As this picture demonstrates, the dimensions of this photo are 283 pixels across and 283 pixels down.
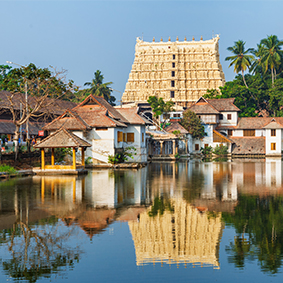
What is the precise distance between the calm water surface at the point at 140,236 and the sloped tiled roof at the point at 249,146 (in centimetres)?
5323

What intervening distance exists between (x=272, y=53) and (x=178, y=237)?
265 feet

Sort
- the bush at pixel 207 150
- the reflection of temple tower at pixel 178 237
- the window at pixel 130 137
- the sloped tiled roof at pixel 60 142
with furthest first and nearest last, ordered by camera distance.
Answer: the bush at pixel 207 150 → the window at pixel 130 137 → the sloped tiled roof at pixel 60 142 → the reflection of temple tower at pixel 178 237

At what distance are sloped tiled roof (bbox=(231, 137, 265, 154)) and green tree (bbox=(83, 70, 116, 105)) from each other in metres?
33.3

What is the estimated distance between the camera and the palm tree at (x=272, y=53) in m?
86.0

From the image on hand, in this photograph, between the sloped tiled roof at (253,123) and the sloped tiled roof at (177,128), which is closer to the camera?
Answer: the sloped tiled roof at (177,128)

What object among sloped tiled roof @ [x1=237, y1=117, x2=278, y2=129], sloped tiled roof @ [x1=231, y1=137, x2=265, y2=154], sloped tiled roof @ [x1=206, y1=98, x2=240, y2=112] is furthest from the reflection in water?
sloped tiled roof @ [x1=206, y1=98, x2=240, y2=112]

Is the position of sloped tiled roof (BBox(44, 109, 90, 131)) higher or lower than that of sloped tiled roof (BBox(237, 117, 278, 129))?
lower

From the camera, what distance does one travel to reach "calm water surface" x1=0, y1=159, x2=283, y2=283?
9.31 metres

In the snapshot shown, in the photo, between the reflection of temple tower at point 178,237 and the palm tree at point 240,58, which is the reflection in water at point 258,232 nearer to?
the reflection of temple tower at point 178,237

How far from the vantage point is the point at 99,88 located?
99625 mm

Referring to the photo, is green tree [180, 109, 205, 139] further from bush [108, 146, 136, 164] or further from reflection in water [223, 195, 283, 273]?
reflection in water [223, 195, 283, 273]

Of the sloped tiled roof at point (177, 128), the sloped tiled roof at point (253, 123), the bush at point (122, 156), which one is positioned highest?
the sloped tiled roof at point (253, 123)

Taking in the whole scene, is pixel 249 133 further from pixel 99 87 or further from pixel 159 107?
pixel 99 87

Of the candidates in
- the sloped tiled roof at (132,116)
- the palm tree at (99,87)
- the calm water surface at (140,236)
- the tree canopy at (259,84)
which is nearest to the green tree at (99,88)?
the palm tree at (99,87)
